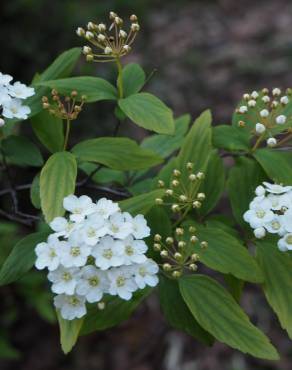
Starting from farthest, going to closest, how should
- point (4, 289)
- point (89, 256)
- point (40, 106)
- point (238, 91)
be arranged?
point (238, 91), point (4, 289), point (40, 106), point (89, 256)

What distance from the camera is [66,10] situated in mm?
5695

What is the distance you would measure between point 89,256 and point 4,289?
347cm

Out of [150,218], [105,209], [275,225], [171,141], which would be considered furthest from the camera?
[171,141]

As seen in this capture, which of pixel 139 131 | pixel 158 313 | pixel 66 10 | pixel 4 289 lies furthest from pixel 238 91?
pixel 4 289

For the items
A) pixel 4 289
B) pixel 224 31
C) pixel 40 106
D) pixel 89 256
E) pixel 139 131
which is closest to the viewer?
pixel 89 256

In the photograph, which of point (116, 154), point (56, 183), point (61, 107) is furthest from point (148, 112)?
point (56, 183)

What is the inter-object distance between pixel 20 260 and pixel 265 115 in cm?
101

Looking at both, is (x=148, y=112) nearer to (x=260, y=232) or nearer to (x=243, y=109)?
(x=243, y=109)

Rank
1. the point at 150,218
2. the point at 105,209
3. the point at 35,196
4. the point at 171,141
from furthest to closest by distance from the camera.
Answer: the point at 171,141, the point at 35,196, the point at 150,218, the point at 105,209

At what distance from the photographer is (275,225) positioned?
1.89 m

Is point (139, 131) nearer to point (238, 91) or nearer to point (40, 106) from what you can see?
point (238, 91)

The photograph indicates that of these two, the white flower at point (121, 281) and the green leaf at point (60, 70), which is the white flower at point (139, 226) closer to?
the white flower at point (121, 281)

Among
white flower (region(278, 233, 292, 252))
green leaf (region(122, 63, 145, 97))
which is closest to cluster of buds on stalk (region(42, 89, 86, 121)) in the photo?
green leaf (region(122, 63, 145, 97))

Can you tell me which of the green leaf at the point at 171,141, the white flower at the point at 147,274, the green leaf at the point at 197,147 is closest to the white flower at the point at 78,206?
the white flower at the point at 147,274
